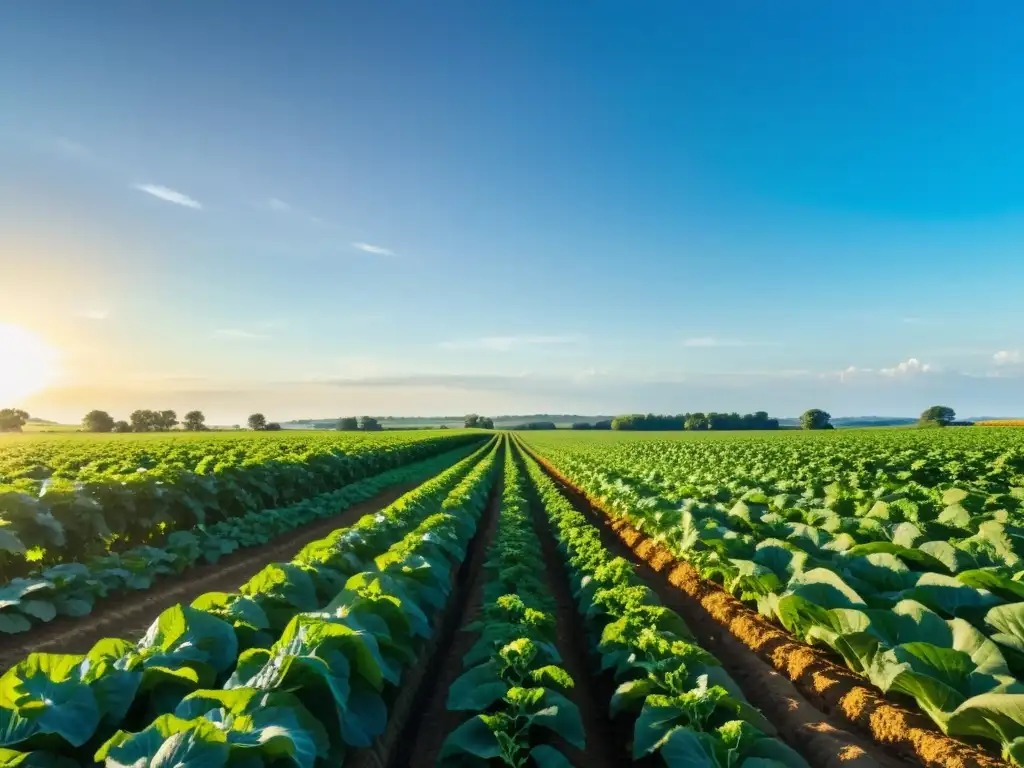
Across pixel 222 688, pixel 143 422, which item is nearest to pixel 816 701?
pixel 222 688

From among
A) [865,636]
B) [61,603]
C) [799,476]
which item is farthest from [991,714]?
[799,476]

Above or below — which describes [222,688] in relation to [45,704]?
below

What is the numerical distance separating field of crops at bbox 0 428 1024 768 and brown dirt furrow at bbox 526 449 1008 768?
2 centimetres

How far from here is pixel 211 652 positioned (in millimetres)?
3941

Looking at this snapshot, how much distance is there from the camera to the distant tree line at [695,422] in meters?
137

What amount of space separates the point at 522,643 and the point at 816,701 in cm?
279

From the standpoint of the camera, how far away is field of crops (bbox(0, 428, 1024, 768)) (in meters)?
3.23

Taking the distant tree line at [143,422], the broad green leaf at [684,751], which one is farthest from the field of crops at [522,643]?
the distant tree line at [143,422]

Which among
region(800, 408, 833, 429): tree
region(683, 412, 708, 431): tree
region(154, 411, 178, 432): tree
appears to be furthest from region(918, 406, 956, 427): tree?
region(154, 411, 178, 432): tree

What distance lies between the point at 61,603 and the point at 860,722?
979cm

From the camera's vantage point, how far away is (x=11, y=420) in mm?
103250

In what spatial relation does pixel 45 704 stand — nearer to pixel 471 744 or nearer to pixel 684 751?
pixel 471 744

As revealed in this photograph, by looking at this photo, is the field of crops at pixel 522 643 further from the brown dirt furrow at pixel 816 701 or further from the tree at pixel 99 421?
the tree at pixel 99 421

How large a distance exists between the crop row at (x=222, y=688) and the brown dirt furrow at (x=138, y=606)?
4.20 metres
